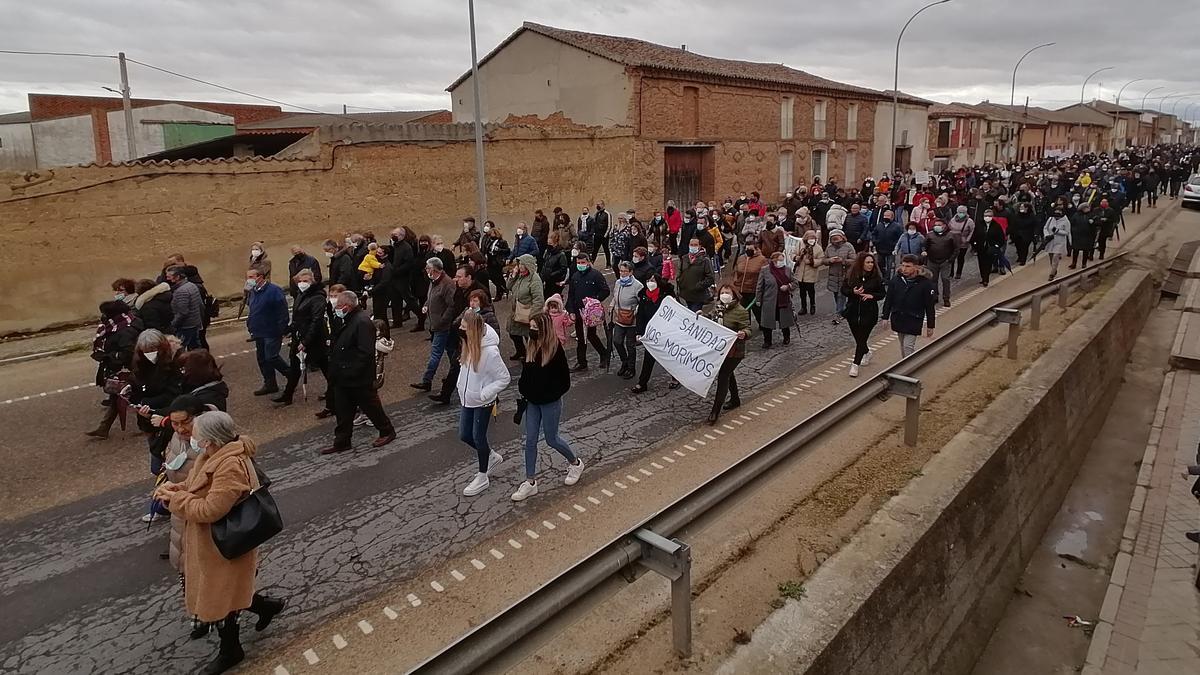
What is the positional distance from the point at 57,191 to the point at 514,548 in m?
12.4

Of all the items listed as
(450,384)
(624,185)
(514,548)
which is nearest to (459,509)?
(514,548)

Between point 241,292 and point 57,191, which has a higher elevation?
point 57,191

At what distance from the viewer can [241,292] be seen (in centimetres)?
1591

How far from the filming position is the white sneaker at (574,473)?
6816 millimetres

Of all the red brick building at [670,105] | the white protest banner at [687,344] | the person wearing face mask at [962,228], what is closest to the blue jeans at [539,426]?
the white protest banner at [687,344]

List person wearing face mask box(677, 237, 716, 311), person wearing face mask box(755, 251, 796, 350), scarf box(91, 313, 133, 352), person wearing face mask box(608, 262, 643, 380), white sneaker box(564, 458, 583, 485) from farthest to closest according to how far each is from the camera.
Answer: person wearing face mask box(755, 251, 796, 350) < person wearing face mask box(677, 237, 716, 311) < person wearing face mask box(608, 262, 643, 380) < scarf box(91, 313, 133, 352) < white sneaker box(564, 458, 583, 485)

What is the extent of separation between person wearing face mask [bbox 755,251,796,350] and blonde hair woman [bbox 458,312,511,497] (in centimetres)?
526

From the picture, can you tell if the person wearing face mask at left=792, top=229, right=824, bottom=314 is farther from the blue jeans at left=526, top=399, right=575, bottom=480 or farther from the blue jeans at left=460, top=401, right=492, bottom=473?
the blue jeans at left=460, top=401, right=492, bottom=473

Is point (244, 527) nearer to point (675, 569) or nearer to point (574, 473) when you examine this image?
point (675, 569)

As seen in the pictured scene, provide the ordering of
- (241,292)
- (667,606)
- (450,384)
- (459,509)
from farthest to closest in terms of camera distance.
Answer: (241,292) → (450,384) → (459,509) → (667,606)

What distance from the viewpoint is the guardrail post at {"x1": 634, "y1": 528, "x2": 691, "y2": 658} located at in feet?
12.9

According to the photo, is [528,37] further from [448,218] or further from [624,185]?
[448,218]

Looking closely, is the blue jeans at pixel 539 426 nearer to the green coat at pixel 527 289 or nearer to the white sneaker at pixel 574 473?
the white sneaker at pixel 574 473

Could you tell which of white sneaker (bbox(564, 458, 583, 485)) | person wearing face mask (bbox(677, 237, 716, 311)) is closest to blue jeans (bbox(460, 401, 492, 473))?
white sneaker (bbox(564, 458, 583, 485))
